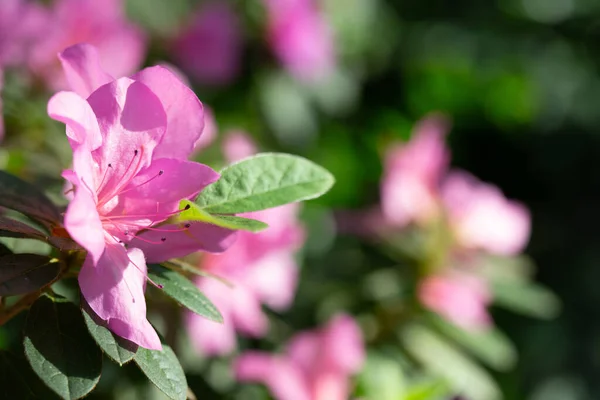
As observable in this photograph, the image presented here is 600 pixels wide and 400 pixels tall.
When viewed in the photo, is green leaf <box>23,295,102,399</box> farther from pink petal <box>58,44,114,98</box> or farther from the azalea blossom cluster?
the azalea blossom cluster

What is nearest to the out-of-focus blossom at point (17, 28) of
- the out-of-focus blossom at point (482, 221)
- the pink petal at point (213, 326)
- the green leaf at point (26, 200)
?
the pink petal at point (213, 326)

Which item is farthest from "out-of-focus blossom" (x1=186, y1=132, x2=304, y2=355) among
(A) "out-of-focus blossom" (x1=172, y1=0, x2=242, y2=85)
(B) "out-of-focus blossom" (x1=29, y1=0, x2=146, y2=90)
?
(A) "out-of-focus blossom" (x1=172, y1=0, x2=242, y2=85)

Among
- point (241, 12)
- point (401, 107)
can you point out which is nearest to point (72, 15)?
point (241, 12)

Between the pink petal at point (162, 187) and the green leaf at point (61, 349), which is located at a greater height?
the pink petal at point (162, 187)

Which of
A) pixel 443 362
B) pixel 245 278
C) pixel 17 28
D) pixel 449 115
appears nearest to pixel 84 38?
pixel 17 28

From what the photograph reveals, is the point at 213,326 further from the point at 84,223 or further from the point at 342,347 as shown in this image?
the point at 84,223

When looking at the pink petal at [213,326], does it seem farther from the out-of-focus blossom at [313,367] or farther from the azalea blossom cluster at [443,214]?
the azalea blossom cluster at [443,214]
